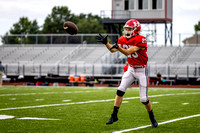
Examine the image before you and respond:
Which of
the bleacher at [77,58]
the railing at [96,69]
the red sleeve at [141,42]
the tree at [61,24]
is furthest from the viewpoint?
the tree at [61,24]

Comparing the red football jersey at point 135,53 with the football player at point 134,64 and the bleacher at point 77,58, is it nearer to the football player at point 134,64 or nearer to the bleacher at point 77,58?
the football player at point 134,64

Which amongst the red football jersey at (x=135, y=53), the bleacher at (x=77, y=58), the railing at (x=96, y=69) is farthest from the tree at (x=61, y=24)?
the red football jersey at (x=135, y=53)

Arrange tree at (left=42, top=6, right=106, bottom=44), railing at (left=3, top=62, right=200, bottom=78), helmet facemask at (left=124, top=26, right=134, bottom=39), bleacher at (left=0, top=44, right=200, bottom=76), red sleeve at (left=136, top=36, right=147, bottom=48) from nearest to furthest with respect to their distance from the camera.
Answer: red sleeve at (left=136, top=36, right=147, bottom=48) → helmet facemask at (left=124, top=26, right=134, bottom=39) → railing at (left=3, top=62, right=200, bottom=78) → bleacher at (left=0, top=44, right=200, bottom=76) → tree at (left=42, top=6, right=106, bottom=44)

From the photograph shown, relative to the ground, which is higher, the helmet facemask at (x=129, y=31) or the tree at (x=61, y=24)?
the tree at (x=61, y=24)

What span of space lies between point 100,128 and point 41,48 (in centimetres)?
3122

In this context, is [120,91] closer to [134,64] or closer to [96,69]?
[134,64]

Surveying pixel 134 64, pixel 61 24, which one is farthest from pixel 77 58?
pixel 61 24

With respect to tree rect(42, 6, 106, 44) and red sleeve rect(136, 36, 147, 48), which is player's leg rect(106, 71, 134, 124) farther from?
tree rect(42, 6, 106, 44)

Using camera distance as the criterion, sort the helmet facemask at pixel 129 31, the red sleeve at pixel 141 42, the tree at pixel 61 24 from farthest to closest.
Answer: the tree at pixel 61 24 → the helmet facemask at pixel 129 31 → the red sleeve at pixel 141 42

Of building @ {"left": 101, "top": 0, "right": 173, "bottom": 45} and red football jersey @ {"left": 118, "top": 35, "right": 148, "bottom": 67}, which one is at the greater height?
building @ {"left": 101, "top": 0, "right": 173, "bottom": 45}

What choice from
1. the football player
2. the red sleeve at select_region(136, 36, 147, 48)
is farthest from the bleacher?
the red sleeve at select_region(136, 36, 147, 48)

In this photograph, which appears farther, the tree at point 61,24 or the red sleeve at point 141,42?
the tree at point 61,24

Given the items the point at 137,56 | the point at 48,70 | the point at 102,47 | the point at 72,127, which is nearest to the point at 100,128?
the point at 72,127

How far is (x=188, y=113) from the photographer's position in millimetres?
7695
